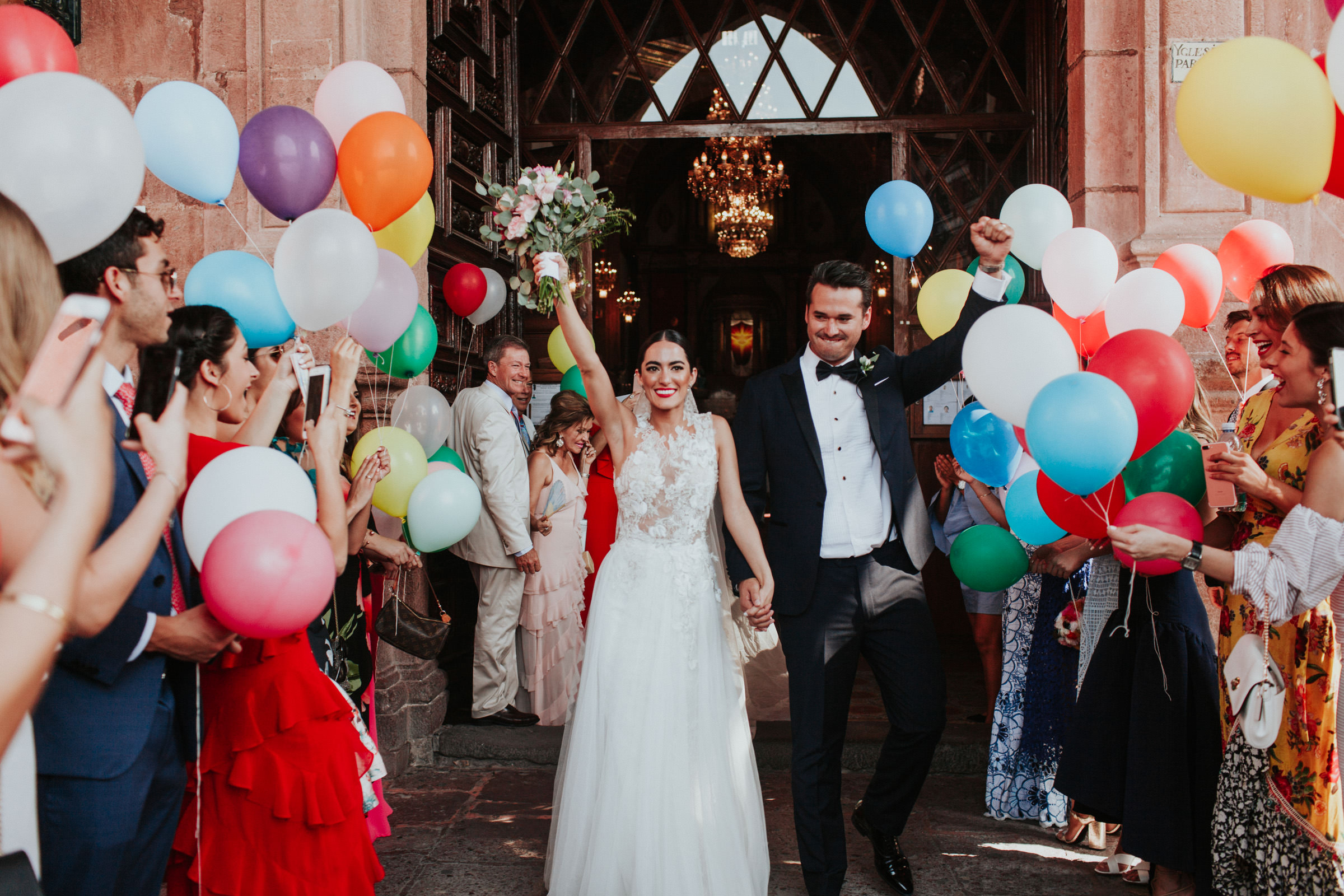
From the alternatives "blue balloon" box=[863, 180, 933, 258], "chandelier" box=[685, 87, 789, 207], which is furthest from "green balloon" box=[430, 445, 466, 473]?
"chandelier" box=[685, 87, 789, 207]

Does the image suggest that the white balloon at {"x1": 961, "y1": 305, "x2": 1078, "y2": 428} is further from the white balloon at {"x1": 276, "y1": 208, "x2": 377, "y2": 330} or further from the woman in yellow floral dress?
the white balloon at {"x1": 276, "y1": 208, "x2": 377, "y2": 330}

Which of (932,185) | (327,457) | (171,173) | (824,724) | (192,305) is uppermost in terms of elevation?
(932,185)

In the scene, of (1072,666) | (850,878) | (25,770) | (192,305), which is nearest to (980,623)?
(1072,666)

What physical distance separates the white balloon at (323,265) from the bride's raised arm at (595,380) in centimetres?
61

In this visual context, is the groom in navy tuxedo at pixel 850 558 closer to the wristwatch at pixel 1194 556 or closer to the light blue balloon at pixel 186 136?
the wristwatch at pixel 1194 556

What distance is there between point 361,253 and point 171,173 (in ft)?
2.24

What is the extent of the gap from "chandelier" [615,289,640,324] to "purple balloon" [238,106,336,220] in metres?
11.1

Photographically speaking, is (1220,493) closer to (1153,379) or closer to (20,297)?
(1153,379)

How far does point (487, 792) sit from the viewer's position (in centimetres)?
422

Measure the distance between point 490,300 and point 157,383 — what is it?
3.33 m

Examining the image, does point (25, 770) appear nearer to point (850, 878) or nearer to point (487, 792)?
point (850, 878)

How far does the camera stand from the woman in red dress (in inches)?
87.4

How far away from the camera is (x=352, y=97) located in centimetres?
321

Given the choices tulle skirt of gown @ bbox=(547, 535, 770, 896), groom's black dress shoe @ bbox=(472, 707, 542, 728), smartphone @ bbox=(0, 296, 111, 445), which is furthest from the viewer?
groom's black dress shoe @ bbox=(472, 707, 542, 728)
